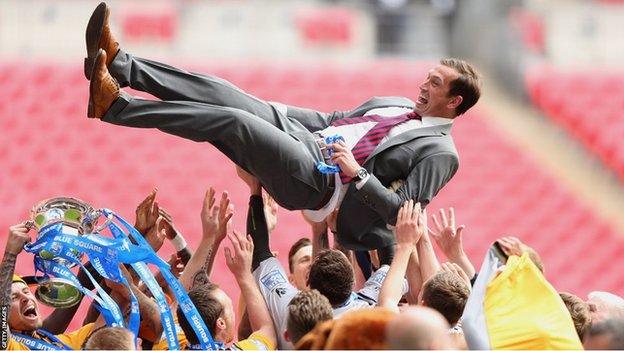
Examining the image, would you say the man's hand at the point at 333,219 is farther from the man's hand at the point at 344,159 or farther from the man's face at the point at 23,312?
the man's face at the point at 23,312

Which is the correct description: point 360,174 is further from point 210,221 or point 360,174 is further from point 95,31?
point 95,31

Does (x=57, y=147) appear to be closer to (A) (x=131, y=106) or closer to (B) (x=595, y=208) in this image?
(B) (x=595, y=208)

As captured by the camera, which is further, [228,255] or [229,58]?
[229,58]

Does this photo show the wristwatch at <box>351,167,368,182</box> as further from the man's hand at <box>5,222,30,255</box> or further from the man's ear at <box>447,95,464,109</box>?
the man's hand at <box>5,222,30,255</box>

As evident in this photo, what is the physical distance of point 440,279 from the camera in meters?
3.82

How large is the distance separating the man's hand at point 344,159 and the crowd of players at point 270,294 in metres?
0.21

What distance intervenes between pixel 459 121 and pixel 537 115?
1441mm

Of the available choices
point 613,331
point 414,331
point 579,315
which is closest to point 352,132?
point 579,315

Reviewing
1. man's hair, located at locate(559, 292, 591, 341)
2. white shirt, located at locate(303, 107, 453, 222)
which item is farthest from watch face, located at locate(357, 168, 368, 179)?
man's hair, located at locate(559, 292, 591, 341)

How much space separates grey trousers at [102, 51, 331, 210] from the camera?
4.18 meters

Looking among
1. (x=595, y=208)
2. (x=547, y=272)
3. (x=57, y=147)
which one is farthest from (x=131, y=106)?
(x=595, y=208)

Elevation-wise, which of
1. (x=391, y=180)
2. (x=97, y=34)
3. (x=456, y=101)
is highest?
(x=97, y=34)

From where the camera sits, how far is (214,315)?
3.88 metres

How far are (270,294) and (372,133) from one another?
737 millimetres
